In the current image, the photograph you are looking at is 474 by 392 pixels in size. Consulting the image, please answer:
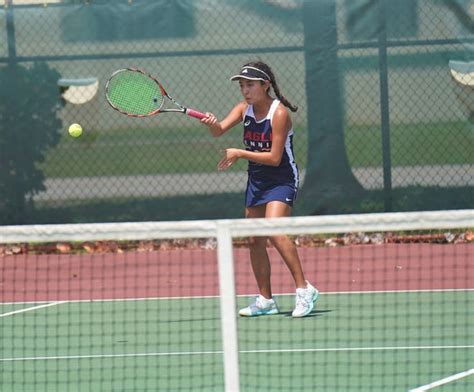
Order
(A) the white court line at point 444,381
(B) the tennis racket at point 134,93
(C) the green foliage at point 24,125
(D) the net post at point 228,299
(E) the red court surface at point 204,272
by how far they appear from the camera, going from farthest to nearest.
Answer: (C) the green foliage at point 24,125 < (E) the red court surface at point 204,272 < (B) the tennis racket at point 134,93 < (A) the white court line at point 444,381 < (D) the net post at point 228,299

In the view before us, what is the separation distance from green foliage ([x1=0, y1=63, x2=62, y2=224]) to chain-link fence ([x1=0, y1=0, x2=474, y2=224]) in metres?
0.01

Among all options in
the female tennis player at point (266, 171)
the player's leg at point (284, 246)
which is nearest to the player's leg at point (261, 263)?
the female tennis player at point (266, 171)

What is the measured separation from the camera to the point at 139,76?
779cm

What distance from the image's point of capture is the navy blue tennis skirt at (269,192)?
7227 millimetres

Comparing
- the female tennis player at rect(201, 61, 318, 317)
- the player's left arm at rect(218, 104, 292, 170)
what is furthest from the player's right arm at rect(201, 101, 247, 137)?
the player's left arm at rect(218, 104, 292, 170)

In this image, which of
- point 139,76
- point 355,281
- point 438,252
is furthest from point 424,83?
point 139,76

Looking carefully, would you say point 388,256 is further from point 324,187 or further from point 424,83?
point 424,83

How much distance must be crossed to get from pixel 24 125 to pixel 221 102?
6.01ft

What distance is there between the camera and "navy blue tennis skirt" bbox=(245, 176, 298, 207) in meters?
7.23

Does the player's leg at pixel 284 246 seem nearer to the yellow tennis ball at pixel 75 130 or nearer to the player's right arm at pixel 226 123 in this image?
the player's right arm at pixel 226 123

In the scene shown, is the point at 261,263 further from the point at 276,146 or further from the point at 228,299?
the point at 228,299

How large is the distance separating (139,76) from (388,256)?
9.91 ft

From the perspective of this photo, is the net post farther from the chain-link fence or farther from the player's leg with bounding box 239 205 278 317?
the chain-link fence

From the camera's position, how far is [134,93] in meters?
7.79
